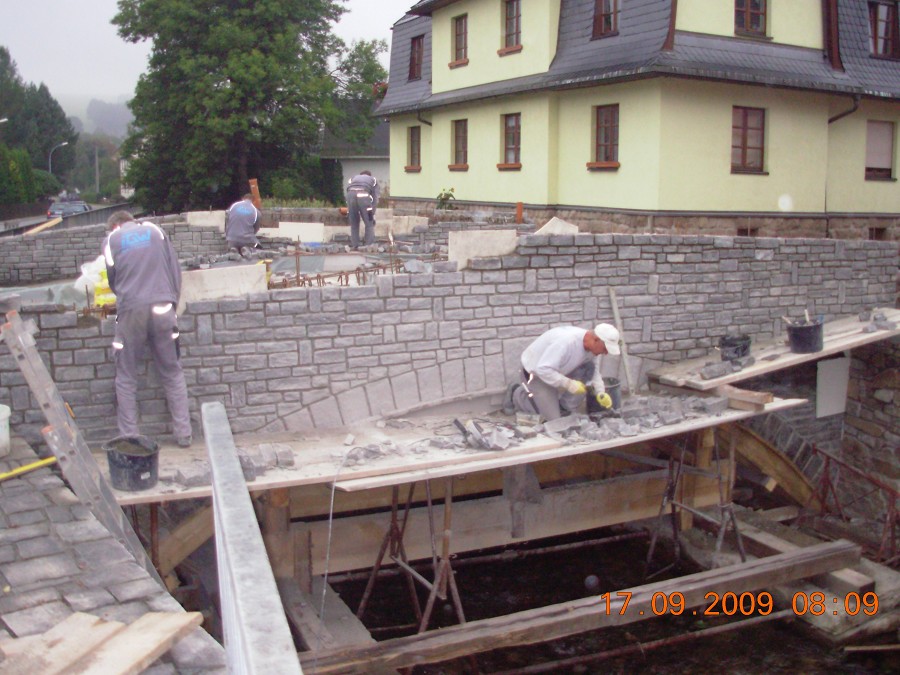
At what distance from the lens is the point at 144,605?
427 centimetres

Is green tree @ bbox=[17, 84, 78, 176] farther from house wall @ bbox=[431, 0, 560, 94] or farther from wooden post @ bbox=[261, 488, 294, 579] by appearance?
wooden post @ bbox=[261, 488, 294, 579]

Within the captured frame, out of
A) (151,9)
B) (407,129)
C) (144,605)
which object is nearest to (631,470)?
(144,605)

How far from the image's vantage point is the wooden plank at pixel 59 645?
367cm

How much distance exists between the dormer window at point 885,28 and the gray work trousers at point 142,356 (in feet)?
51.1

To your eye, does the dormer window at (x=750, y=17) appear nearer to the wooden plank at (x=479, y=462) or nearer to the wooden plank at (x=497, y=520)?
the wooden plank at (x=497, y=520)

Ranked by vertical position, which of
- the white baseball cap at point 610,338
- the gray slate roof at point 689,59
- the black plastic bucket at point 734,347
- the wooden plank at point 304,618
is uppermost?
the gray slate roof at point 689,59

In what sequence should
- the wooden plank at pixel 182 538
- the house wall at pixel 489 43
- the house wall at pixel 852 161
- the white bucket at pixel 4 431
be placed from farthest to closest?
the house wall at pixel 489 43 < the house wall at pixel 852 161 < the wooden plank at pixel 182 538 < the white bucket at pixel 4 431

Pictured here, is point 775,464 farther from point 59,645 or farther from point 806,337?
point 59,645

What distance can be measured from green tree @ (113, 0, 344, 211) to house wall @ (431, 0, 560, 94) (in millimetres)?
11602

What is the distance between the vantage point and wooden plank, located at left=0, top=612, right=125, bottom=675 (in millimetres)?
3666

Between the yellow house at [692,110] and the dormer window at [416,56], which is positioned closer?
the yellow house at [692,110]

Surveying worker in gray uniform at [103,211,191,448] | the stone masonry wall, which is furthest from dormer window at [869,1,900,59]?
worker in gray uniform at [103,211,191,448]

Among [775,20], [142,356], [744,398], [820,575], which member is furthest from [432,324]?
[775,20]

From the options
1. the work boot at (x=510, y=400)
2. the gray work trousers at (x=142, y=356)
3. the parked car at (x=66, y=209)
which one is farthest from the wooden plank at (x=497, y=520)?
the parked car at (x=66, y=209)
